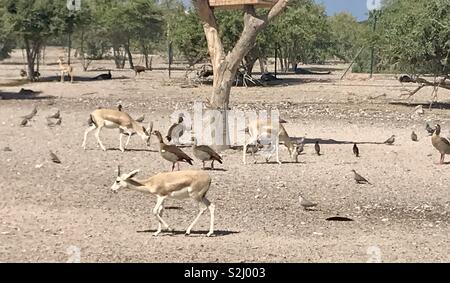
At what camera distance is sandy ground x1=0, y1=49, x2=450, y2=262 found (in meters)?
10.2

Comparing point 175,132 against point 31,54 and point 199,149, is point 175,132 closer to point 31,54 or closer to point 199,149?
point 199,149

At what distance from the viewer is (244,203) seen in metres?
13.7

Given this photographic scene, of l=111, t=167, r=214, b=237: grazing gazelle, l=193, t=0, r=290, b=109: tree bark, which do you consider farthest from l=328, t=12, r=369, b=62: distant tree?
l=111, t=167, r=214, b=237: grazing gazelle

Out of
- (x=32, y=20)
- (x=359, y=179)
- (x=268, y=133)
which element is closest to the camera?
(x=359, y=179)

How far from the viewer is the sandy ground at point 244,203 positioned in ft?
33.4

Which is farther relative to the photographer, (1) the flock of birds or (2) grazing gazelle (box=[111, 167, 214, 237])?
(1) the flock of birds

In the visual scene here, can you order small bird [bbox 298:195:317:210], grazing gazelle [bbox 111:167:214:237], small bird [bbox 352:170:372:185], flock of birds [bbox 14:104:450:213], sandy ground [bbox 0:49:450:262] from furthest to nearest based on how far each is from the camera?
flock of birds [bbox 14:104:450:213] → small bird [bbox 352:170:372:185] → small bird [bbox 298:195:317:210] → grazing gazelle [bbox 111:167:214:237] → sandy ground [bbox 0:49:450:262]

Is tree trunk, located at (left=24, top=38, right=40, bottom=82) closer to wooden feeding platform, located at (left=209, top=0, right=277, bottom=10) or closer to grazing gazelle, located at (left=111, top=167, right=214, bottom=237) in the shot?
wooden feeding platform, located at (left=209, top=0, right=277, bottom=10)

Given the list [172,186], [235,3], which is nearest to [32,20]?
[235,3]

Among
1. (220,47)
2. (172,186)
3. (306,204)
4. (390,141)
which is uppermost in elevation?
Result: (220,47)

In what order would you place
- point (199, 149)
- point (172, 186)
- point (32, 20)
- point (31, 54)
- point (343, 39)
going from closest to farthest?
point (172, 186) → point (199, 149) → point (32, 20) → point (31, 54) → point (343, 39)

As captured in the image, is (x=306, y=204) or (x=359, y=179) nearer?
(x=306, y=204)
